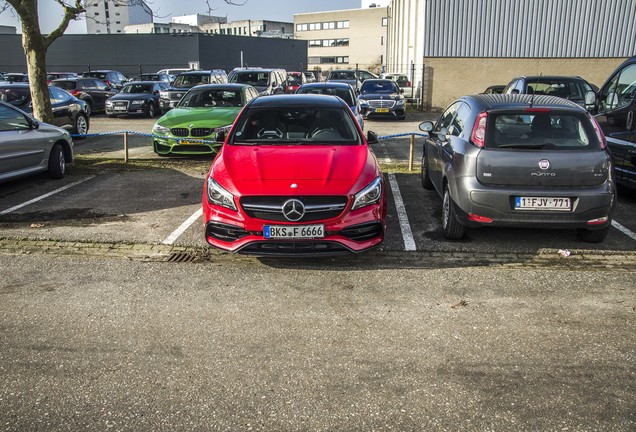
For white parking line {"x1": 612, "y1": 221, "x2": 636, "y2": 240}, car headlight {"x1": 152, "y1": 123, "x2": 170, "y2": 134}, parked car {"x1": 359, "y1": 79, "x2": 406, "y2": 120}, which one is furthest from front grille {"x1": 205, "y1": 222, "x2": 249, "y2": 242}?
parked car {"x1": 359, "y1": 79, "x2": 406, "y2": 120}

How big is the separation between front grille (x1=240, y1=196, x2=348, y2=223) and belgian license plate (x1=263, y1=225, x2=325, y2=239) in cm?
7

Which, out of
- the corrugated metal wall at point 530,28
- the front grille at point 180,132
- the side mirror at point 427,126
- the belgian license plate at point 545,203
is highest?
the corrugated metal wall at point 530,28

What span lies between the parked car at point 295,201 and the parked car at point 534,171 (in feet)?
3.54

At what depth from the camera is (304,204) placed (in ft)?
17.0

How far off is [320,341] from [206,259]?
2.23 m

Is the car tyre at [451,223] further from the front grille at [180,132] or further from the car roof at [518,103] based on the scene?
the front grille at [180,132]

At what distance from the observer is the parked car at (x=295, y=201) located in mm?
5164

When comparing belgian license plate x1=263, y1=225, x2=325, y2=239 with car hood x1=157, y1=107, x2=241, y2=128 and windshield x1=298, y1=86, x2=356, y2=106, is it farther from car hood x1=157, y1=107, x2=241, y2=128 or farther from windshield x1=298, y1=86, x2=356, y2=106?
windshield x1=298, y1=86, x2=356, y2=106

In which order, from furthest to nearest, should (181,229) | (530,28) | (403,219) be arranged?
(530,28)
(403,219)
(181,229)

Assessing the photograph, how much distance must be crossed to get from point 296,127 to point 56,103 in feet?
34.5

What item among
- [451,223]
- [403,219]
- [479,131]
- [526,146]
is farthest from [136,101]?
[526,146]

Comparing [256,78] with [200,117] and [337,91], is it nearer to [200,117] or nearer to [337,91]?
[337,91]

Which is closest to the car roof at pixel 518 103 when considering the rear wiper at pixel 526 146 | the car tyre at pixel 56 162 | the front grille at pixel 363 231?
the rear wiper at pixel 526 146

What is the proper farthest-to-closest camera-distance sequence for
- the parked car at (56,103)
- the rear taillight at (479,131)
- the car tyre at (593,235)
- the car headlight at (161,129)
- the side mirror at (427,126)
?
the parked car at (56,103), the car headlight at (161,129), the side mirror at (427,126), the car tyre at (593,235), the rear taillight at (479,131)
